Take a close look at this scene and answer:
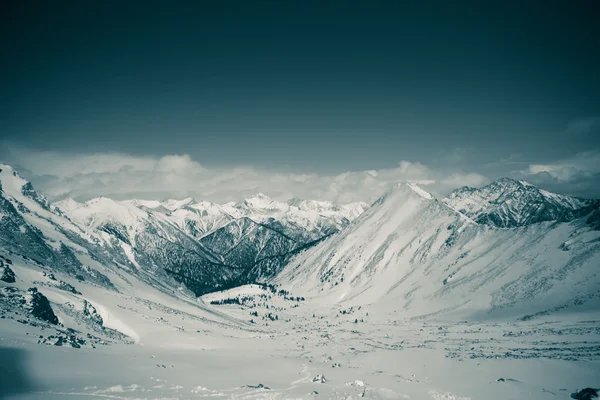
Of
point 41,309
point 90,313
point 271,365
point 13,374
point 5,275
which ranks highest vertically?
point 5,275

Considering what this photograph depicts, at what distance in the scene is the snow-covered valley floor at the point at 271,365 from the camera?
5012 centimetres

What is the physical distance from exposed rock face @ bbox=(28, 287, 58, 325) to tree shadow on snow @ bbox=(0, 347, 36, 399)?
33448 millimetres

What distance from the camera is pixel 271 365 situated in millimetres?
93625

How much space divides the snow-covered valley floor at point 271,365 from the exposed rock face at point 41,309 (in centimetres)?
920

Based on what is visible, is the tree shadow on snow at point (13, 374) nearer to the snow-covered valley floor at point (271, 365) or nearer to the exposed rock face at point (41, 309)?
the snow-covered valley floor at point (271, 365)

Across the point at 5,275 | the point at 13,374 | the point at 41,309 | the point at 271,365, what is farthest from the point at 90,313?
the point at 13,374

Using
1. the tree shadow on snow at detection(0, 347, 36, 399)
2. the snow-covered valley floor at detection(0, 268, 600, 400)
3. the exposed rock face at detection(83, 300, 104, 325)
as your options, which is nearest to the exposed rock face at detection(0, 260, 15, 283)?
the snow-covered valley floor at detection(0, 268, 600, 400)

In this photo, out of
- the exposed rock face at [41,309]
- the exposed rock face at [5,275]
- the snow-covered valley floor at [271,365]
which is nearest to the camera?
the snow-covered valley floor at [271,365]

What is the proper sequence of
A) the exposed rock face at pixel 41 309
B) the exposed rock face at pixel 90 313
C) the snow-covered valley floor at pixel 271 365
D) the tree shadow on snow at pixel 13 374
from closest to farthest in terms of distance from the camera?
the tree shadow on snow at pixel 13 374 → the snow-covered valley floor at pixel 271 365 → the exposed rock face at pixel 41 309 → the exposed rock face at pixel 90 313

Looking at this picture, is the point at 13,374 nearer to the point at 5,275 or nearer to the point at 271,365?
the point at 5,275

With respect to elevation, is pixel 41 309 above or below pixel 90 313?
above

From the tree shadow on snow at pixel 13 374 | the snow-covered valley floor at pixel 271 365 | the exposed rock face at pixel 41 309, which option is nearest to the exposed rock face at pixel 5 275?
the exposed rock face at pixel 41 309

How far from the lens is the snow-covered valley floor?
164 ft

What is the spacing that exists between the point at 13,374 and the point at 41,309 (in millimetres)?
43712
